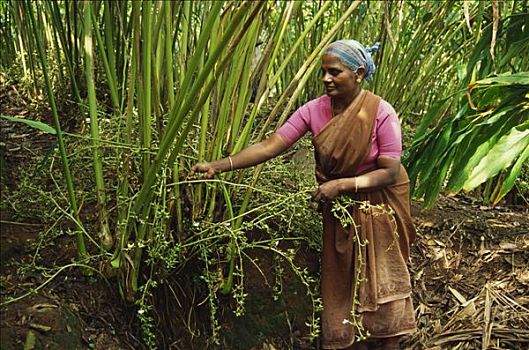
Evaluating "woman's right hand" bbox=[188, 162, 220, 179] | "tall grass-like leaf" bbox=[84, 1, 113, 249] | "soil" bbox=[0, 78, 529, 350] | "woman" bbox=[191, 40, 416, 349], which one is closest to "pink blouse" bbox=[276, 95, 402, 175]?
"woman" bbox=[191, 40, 416, 349]

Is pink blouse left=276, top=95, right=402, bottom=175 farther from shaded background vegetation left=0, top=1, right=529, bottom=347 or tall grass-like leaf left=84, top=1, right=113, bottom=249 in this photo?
tall grass-like leaf left=84, top=1, right=113, bottom=249

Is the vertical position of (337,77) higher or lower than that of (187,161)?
higher

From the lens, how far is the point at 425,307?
2375mm

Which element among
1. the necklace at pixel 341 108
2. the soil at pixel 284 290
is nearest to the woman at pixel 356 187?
the necklace at pixel 341 108

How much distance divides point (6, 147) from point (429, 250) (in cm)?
155

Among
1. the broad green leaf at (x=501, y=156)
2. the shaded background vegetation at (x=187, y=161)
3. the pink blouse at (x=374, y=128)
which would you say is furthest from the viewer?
the pink blouse at (x=374, y=128)

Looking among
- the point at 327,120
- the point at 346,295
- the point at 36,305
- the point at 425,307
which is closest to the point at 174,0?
the point at 327,120

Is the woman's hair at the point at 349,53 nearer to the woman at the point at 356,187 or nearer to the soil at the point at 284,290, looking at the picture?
the woman at the point at 356,187

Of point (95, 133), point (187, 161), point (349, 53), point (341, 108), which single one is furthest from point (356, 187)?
point (95, 133)

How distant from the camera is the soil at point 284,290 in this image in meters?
1.60

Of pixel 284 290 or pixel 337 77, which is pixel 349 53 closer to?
pixel 337 77

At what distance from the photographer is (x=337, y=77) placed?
178 cm

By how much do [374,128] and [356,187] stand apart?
0.17 m

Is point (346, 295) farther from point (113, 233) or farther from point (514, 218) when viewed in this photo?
point (514, 218)
